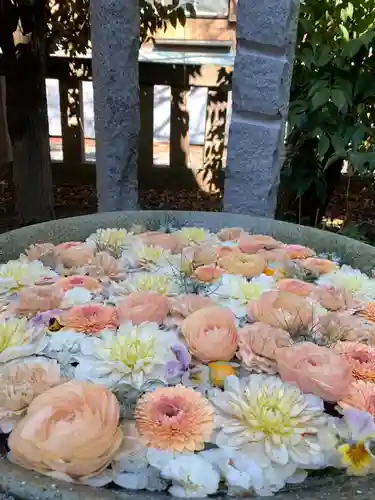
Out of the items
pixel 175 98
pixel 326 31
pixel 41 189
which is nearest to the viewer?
pixel 326 31

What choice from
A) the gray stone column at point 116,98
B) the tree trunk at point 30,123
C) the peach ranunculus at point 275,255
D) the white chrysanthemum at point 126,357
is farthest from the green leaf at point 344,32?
the white chrysanthemum at point 126,357

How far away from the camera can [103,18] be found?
1.16 m

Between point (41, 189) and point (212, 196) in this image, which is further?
point (212, 196)

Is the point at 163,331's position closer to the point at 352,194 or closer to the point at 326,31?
the point at 326,31

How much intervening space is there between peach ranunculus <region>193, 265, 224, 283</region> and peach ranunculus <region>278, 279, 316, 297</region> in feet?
0.30

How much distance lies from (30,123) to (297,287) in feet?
5.43

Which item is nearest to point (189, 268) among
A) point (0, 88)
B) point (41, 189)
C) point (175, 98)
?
point (41, 189)

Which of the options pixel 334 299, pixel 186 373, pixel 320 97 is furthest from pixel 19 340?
pixel 320 97

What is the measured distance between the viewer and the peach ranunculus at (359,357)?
0.60 meters

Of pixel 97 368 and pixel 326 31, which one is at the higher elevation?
pixel 326 31

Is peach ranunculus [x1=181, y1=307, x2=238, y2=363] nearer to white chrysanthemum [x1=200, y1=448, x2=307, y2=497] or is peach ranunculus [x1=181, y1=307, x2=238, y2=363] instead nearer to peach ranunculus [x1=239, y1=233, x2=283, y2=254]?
white chrysanthemum [x1=200, y1=448, x2=307, y2=497]

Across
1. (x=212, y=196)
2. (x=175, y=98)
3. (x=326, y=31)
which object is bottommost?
(x=212, y=196)

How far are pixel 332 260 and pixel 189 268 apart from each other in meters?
0.26

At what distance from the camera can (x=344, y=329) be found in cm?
69
